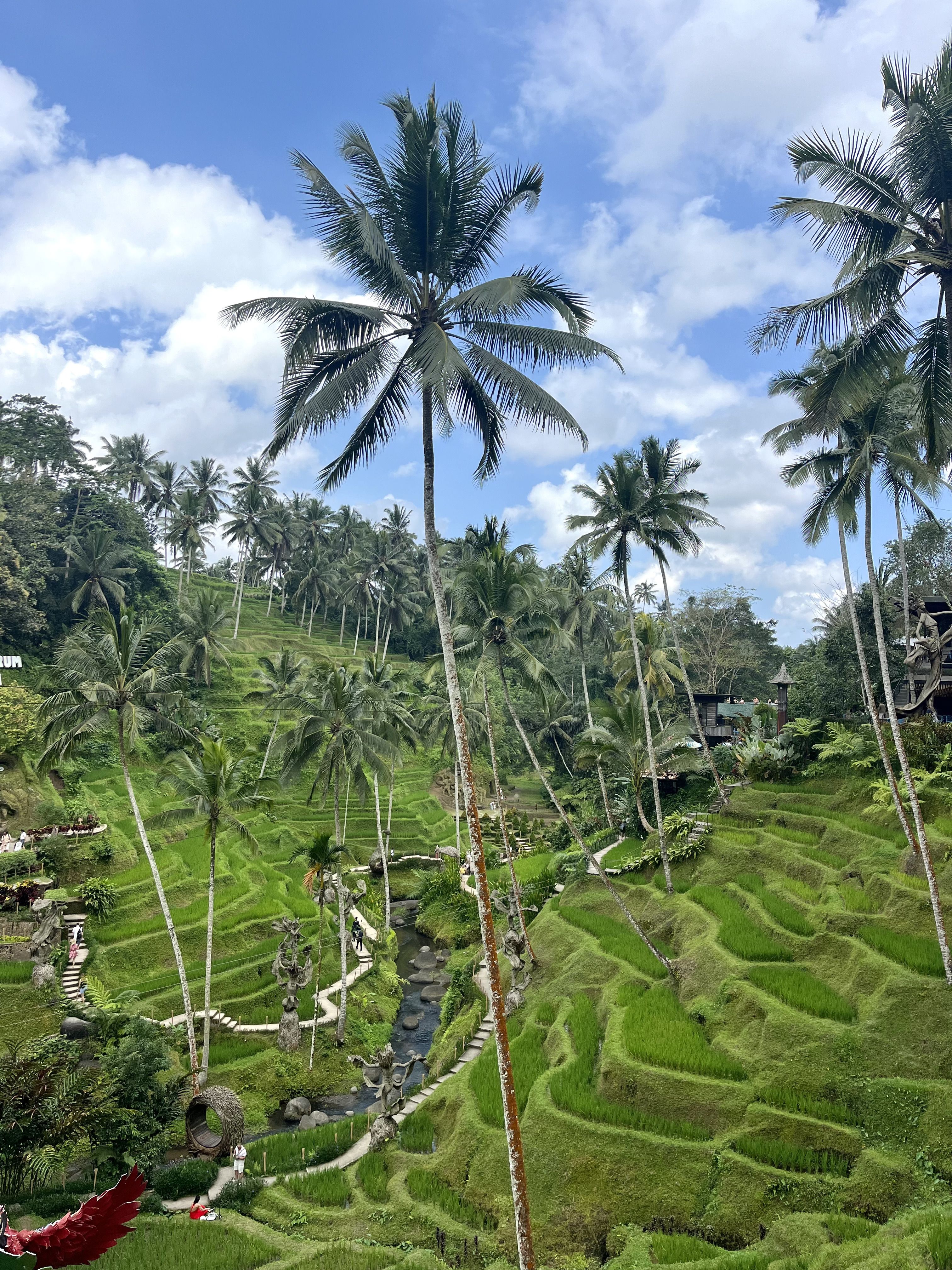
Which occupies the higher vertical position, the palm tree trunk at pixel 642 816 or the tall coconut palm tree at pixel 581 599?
the tall coconut palm tree at pixel 581 599

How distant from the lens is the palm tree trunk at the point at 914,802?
46.0 ft

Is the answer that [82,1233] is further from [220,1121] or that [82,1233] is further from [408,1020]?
[408,1020]

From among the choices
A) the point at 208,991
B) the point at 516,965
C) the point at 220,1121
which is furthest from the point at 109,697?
the point at 516,965

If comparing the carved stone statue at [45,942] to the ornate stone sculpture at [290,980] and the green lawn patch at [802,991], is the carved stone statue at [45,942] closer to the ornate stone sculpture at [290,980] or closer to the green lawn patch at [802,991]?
the ornate stone sculpture at [290,980]

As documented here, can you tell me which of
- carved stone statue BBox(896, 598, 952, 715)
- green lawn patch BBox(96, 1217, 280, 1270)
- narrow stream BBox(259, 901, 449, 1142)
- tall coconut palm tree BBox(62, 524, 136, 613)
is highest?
tall coconut palm tree BBox(62, 524, 136, 613)

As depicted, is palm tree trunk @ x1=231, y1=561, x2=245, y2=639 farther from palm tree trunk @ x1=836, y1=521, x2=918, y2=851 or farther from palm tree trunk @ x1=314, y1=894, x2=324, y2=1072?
palm tree trunk @ x1=836, y1=521, x2=918, y2=851

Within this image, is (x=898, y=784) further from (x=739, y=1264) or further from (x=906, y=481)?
(x=739, y=1264)

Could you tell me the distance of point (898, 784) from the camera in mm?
21672

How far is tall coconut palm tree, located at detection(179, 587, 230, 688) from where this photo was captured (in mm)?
54281

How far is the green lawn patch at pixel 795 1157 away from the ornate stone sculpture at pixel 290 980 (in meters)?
14.7

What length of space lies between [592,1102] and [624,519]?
17193 millimetres

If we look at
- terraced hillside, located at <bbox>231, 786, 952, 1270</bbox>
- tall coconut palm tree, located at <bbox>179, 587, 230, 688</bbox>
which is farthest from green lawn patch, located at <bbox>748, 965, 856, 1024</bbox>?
tall coconut palm tree, located at <bbox>179, 587, 230, 688</bbox>

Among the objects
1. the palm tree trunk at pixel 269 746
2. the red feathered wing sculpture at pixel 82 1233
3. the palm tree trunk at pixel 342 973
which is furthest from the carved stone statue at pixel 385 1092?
the palm tree trunk at pixel 269 746

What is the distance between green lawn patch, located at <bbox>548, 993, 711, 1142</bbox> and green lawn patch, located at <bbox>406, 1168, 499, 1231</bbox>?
2265mm
